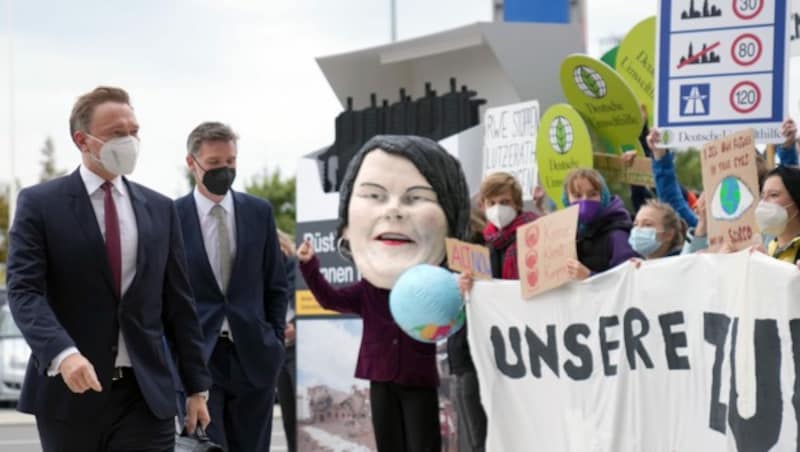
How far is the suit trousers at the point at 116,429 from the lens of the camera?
5.64 metres

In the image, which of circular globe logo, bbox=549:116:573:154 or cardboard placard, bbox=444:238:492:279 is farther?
circular globe logo, bbox=549:116:573:154

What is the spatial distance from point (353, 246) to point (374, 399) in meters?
0.85

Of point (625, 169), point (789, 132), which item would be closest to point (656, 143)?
point (789, 132)

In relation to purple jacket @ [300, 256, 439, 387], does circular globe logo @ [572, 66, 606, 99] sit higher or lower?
higher

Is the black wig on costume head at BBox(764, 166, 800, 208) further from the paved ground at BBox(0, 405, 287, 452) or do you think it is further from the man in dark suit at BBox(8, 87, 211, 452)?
the paved ground at BBox(0, 405, 287, 452)

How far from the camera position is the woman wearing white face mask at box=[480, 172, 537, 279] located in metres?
8.28

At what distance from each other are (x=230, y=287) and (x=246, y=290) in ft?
0.26

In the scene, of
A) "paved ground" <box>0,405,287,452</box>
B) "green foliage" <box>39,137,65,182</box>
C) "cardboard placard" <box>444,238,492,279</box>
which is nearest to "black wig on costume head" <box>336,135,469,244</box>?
"cardboard placard" <box>444,238,492,279</box>

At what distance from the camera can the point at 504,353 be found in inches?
311

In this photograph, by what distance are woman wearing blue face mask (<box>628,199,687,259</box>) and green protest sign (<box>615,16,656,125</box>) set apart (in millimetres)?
1975

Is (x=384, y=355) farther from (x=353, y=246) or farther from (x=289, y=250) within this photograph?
(x=289, y=250)

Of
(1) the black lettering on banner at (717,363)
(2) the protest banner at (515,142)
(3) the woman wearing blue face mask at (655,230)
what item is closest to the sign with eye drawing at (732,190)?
(1) the black lettering on banner at (717,363)

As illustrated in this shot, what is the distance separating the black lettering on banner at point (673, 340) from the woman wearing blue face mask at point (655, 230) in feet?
2.96

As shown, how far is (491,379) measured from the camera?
7.95 meters
